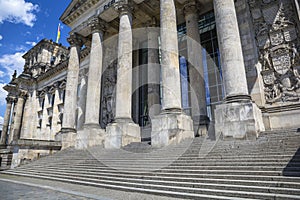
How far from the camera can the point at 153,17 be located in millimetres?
18641

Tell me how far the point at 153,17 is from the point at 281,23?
10.4 meters

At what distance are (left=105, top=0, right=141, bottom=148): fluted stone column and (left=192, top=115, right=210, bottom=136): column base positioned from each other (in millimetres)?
3873

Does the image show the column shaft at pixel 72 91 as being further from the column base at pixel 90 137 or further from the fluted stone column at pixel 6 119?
the fluted stone column at pixel 6 119

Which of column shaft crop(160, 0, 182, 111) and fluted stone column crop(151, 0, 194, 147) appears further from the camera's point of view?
column shaft crop(160, 0, 182, 111)

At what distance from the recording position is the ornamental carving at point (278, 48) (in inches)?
435

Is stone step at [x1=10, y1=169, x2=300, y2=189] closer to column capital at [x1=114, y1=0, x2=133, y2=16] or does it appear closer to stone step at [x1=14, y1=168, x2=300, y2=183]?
stone step at [x1=14, y1=168, x2=300, y2=183]

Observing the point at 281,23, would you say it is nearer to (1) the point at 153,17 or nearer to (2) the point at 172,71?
(2) the point at 172,71

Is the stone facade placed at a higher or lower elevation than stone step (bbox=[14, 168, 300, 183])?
higher

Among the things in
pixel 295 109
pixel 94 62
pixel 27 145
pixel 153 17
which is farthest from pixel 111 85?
pixel 295 109

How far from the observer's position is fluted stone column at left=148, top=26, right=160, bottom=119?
1772 centimetres

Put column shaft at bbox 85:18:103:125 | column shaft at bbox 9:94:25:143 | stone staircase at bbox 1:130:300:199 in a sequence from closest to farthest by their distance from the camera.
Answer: stone staircase at bbox 1:130:300:199 → column shaft at bbox 85:18:103:125 → column shaft at bbox 9:94:25:143

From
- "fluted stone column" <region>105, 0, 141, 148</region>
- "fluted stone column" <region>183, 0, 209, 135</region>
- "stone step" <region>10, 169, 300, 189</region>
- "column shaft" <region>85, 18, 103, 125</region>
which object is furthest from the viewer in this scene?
"column shaft" <region>85, 18, 103, 125</region>

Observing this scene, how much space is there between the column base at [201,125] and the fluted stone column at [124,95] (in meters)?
3.87

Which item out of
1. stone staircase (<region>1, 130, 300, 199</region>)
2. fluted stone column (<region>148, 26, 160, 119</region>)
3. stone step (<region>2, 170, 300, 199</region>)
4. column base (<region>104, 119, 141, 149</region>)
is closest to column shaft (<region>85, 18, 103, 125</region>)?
column base (<region>104, 119, 141, 149</region>)
